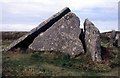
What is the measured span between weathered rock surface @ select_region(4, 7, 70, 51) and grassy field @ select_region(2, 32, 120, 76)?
3.48ft

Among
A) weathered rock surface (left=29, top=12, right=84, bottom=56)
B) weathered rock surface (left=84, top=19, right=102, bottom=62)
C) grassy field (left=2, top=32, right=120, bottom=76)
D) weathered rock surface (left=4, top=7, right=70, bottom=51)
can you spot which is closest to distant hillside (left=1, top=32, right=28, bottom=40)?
weathered rock surface (left=4, top=7, right=70, bottom=51)

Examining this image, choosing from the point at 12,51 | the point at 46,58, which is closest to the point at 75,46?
the point at 46,58

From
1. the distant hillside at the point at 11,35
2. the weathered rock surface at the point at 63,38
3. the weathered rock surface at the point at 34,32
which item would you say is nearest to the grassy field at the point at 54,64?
the weathered rock surface at the point at 63,38

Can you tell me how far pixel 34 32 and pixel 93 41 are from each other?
20.6 ft

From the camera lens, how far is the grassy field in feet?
96.3

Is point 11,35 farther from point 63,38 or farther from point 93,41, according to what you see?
point 93,41

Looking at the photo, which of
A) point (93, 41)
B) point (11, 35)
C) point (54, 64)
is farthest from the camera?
point (11, 35)

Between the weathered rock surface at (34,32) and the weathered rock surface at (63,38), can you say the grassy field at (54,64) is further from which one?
the weathered rock surface at (34,32)

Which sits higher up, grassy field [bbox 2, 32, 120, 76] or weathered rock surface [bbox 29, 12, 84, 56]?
weathered rock surface [bbox 29, 12, 84, 56]

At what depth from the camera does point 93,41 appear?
120ft

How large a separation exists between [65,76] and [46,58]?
7536 millimetres

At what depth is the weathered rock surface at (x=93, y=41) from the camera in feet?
116

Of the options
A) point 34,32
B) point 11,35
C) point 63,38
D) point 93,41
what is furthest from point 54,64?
point 11,35

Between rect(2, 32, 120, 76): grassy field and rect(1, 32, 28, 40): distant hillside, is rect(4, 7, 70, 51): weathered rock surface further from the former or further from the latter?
rect(1, 32, 28, 40): distant hillside
